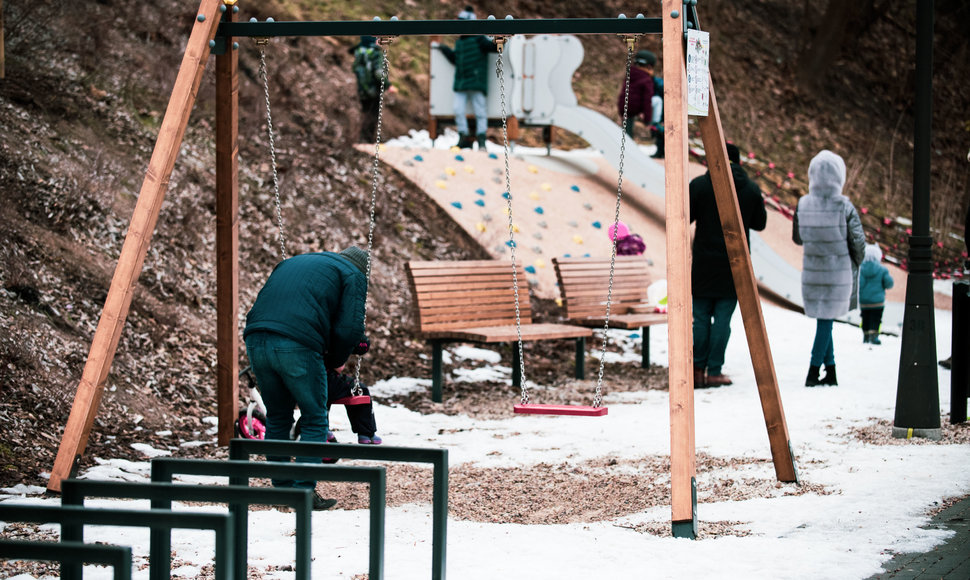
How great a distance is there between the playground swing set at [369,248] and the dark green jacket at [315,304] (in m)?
0.33

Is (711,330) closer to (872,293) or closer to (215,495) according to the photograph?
(872,293)

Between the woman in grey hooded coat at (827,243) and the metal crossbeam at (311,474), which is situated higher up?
the woman in grey hooded coat at (827,243)

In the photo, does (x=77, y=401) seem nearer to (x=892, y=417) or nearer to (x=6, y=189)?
(x=6, y=189)

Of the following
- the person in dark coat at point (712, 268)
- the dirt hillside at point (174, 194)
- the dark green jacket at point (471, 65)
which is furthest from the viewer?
the dark green jacket at point (471, 65)

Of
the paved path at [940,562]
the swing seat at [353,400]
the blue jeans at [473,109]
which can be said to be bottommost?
the paved path at [940,562]

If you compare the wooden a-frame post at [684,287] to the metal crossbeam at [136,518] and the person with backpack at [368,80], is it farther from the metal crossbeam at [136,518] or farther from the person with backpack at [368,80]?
the person with backpack at [368,80]

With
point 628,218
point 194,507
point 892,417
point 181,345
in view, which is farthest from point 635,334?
point 194,507

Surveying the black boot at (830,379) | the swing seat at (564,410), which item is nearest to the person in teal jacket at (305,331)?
the swing seat at (564,410)

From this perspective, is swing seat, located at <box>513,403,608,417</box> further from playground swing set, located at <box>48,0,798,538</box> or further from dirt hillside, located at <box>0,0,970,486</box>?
dirt hillside, located at <box>0,0,970,486</box>

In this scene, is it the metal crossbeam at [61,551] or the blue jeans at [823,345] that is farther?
the blue jeans at [823,345]

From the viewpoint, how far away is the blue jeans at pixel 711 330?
9.63m

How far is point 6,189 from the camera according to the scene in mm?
9688

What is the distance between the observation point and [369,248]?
6590mm

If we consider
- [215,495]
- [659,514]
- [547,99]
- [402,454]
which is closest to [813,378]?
[659,514]
